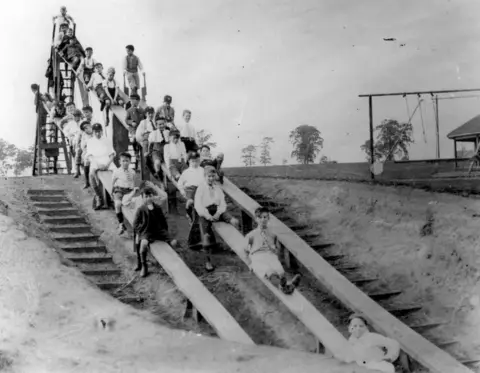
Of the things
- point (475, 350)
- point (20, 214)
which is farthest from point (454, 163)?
point (20, 214)

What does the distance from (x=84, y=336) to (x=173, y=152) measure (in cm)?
339

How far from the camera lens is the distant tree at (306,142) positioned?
7.78 m

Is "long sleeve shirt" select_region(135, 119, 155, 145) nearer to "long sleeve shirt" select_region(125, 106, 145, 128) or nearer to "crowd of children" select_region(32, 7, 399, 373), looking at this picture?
"crowd of children" select_region(32, 7, 399, 373)

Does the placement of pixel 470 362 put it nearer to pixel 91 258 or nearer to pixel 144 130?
pixel 91 258

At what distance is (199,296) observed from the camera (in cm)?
579

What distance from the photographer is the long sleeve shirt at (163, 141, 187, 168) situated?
7.95 metres

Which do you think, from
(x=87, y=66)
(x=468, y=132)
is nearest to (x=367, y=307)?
(x=87, y=66)

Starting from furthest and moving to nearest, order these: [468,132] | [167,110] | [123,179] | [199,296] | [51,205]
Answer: [468,132] < [167,110] < [51,205] < [123,179] < [199,296]

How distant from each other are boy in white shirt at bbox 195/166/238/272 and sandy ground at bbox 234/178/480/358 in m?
1.62

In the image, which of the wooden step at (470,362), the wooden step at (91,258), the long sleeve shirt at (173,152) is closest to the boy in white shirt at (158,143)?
the long sleeve shirt at (173,152)

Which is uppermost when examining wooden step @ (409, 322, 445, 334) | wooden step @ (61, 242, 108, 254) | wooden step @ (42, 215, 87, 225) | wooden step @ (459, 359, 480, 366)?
wooden step @ (42, 215, 87, 225)

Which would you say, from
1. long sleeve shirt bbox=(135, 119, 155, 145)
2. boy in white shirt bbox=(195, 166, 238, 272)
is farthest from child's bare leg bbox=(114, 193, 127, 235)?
long sleeve shirt bbox=(135, 119, 155, 145)

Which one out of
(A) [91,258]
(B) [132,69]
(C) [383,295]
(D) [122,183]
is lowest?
(C) [383,295]

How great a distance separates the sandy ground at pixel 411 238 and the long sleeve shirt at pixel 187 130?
140 cm
